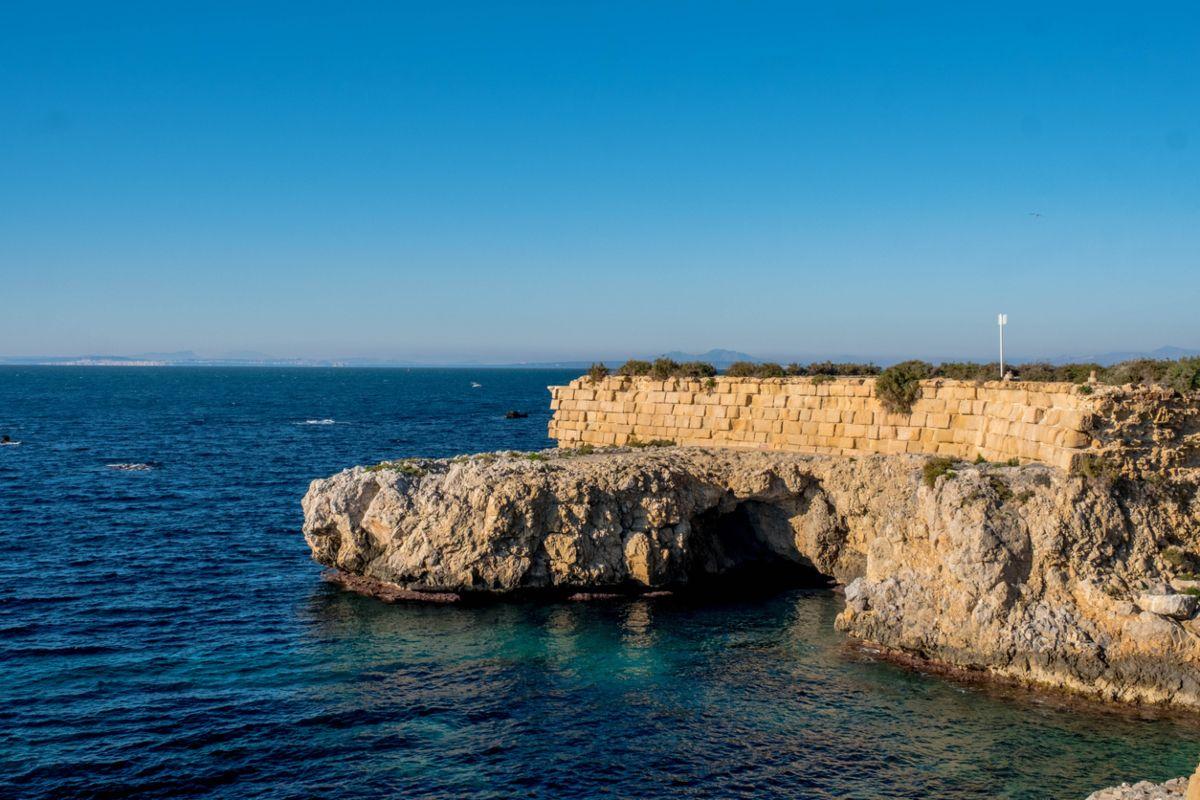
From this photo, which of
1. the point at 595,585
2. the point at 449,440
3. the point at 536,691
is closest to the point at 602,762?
the point at 536,691

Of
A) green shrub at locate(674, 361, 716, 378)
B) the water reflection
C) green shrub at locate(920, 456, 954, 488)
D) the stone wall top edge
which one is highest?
green shrub at locate(674, 361, 716, 378)

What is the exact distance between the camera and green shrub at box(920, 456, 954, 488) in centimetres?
2317

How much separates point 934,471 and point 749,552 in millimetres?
8757

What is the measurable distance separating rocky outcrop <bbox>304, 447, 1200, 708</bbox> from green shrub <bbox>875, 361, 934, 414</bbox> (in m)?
2.35

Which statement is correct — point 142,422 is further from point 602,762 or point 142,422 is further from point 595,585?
point 602,762

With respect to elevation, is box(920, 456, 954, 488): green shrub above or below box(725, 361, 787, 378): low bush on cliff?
below

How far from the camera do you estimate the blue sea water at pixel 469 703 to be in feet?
55.3

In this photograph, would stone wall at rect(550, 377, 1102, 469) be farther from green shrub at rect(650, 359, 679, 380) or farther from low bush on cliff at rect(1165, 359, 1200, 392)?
low bush on cliff at rect(1165, 359, 1200, 392)

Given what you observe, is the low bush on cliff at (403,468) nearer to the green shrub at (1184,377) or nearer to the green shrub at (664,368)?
the green shrub at (664,368)

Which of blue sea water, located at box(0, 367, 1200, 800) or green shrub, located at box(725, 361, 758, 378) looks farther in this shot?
green shrub, located at box(725, 361, 758, 378)

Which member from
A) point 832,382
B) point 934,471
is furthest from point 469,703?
point 832,382

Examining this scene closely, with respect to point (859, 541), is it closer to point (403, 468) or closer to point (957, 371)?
point (957, 371)

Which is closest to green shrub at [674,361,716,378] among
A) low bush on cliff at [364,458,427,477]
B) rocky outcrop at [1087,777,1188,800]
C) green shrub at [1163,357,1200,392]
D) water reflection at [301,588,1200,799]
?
low bush on cliff at [364,458,427,477]

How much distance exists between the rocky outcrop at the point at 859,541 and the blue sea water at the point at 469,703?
1105mm
